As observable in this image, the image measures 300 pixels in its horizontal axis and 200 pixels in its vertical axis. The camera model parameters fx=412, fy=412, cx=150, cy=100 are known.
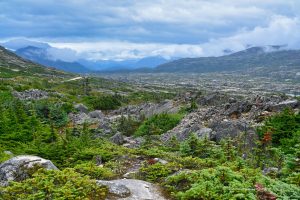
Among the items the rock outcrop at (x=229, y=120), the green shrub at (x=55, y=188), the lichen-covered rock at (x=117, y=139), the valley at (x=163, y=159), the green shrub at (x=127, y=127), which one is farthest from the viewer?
the green shrub at (x=127, y=127)

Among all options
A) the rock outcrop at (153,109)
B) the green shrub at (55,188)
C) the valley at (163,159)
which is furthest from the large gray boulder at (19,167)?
the rock outcrop at (153,109)

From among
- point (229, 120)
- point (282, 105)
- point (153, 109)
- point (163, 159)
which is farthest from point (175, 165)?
point (153, 109)

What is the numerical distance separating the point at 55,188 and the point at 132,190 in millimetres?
3385

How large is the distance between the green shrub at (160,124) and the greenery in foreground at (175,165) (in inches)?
102

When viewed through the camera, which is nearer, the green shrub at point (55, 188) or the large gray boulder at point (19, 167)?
the green shrub at point (55, 188)

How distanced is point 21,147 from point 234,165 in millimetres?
17966

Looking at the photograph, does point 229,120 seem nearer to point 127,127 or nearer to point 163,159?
point 127,127

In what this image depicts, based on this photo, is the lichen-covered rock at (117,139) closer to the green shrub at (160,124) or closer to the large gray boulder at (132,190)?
the green shrub at (160,124)

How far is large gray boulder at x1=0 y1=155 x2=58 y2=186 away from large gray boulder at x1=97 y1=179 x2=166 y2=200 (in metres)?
3.44

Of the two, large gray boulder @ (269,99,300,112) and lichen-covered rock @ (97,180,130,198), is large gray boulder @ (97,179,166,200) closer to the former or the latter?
lichen-covered rock @ (97,180,130,198)

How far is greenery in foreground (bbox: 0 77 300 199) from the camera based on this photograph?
15477 mm

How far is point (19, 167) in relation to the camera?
19406 millimetres

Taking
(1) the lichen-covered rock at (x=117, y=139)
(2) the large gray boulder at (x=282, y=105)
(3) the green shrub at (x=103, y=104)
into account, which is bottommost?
(3) the green shrub at (x=103, y=104)

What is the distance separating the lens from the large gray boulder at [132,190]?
16562 mm
